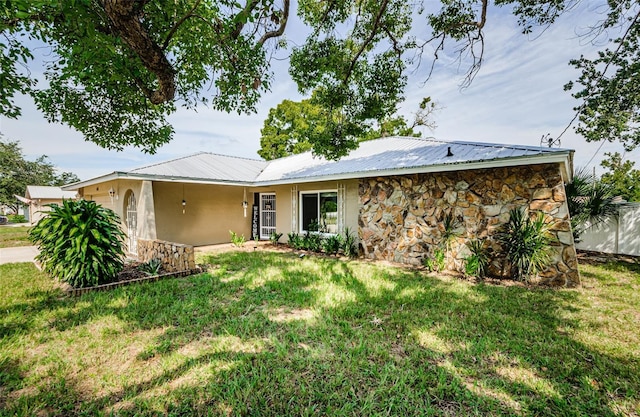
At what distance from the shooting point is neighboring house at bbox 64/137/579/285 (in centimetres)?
580

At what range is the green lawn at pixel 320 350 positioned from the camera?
2338 mm

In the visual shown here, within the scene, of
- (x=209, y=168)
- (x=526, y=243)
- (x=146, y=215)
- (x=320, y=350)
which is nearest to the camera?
(x=320, y=350)

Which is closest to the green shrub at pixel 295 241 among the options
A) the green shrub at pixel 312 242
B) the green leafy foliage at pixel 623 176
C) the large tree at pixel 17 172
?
the green shrub at pixel 312 242

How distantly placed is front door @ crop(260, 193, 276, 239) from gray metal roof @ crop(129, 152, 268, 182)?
1161mm

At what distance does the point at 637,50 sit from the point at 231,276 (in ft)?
41.9

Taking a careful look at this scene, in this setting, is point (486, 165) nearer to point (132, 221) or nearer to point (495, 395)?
point (495, 395)

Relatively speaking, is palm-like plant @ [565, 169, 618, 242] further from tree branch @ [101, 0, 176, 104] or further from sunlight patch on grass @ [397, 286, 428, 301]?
tree branch @ [101, 0, 176, 104]

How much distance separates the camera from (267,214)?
12383 millimetres

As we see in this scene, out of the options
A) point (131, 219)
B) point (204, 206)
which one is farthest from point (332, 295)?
point (131, 219)

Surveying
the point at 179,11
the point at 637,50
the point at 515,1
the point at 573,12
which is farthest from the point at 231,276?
the point at 637,50

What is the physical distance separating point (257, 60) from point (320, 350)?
5778mm

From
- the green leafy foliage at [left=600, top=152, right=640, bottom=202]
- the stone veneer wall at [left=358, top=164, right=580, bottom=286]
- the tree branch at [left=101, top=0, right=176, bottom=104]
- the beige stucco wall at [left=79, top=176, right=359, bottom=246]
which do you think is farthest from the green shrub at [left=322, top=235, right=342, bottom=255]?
the green leafy foliage at [left=600, top=152, right=640, bottom=202]

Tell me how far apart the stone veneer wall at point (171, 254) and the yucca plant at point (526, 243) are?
7506mm

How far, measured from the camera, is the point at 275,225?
11.9 m
